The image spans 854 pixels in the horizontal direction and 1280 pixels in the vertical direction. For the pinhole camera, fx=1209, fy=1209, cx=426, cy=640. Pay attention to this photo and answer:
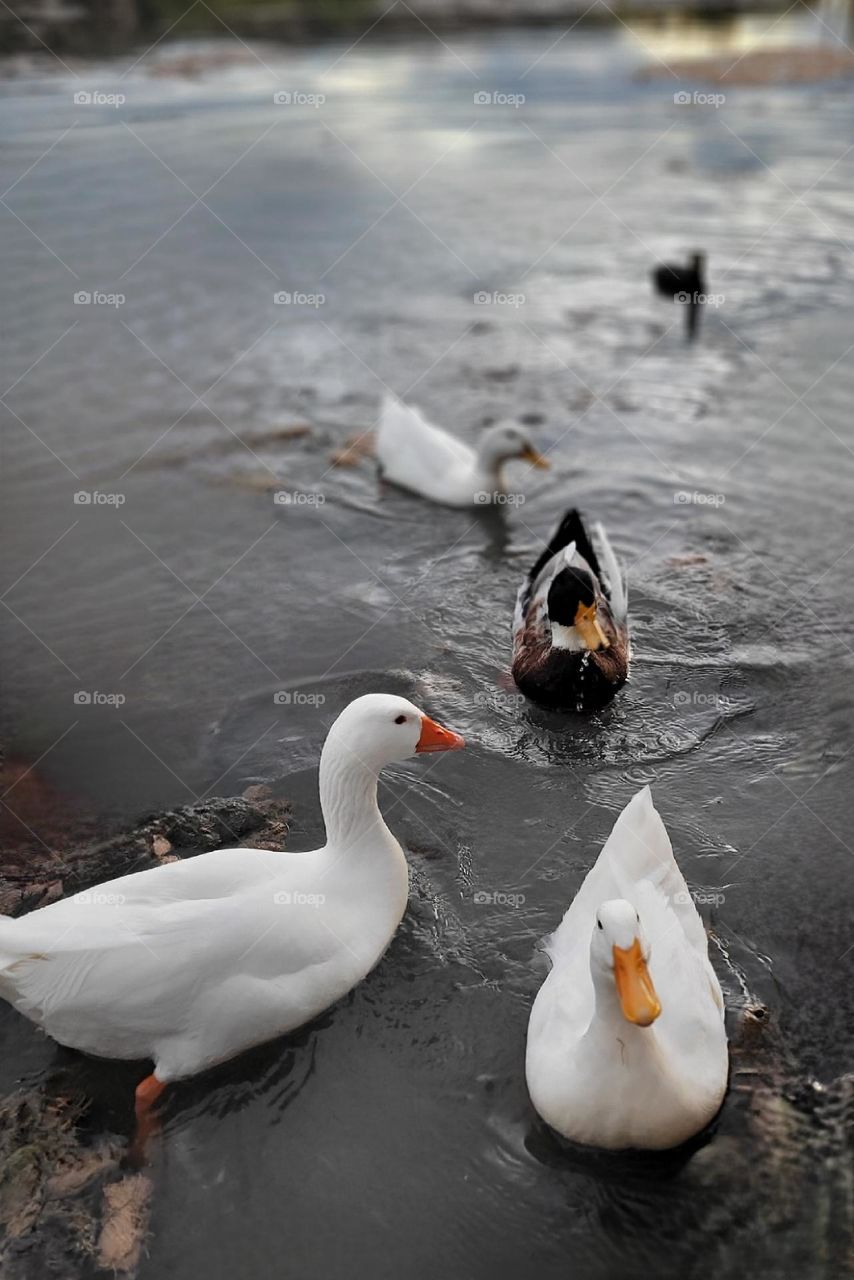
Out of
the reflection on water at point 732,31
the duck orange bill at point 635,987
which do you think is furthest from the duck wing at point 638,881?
the reflection on water at point 732,31

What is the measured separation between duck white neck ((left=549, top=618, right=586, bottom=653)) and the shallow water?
391 millimetres

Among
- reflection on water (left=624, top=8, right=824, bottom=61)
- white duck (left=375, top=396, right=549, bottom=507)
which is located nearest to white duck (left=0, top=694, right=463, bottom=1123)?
white duck (left=375, top=396, right=549, bottom=507)

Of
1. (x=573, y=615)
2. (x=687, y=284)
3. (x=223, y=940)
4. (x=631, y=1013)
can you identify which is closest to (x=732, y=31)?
(x=687, y=284)

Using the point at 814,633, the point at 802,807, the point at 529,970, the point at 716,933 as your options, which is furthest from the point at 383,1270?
the point at 814,633

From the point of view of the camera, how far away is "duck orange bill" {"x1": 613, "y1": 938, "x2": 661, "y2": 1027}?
376 cm

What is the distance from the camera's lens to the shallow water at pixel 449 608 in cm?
411

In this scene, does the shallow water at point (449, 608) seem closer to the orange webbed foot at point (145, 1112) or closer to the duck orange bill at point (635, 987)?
the orange webbed foot at point (145, 1112)

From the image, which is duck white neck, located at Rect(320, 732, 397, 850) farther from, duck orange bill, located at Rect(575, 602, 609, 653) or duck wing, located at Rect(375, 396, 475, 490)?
duck wing, located at Rect(375, 396, 475, 490)

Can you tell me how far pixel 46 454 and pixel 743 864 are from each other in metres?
6.52

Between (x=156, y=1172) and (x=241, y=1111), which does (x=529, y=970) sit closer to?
(x=241, y=1111)

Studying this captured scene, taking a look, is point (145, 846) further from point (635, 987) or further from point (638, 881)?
point (635, 987)

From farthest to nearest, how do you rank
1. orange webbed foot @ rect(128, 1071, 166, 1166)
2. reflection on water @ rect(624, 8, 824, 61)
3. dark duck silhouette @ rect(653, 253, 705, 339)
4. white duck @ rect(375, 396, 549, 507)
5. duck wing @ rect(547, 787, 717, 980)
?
reflection on water @ rect(624, 8, 824, 61) < dark duck silhouette @ rect(653, 253, 705, 339) < white duck @ rect(375, 396, 549, 507) < duck wing @ rect(547, 787, 717, 980) < orange webbed foot @ rect(128, 1071, 166, 1166)

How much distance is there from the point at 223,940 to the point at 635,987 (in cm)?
148

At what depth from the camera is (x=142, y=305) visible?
1252 cm
